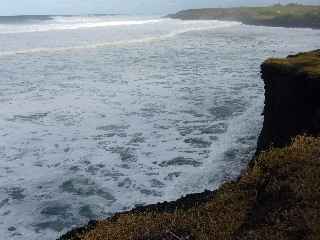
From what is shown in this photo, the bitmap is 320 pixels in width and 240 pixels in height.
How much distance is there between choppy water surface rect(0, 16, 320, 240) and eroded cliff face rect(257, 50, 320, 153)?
154cm

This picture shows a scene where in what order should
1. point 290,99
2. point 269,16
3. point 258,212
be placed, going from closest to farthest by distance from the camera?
point 258,212, point 290,99, point 269,16

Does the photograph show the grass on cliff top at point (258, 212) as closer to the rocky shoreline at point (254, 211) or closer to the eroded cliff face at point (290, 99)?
the rocky shoreline at point (254, 211)

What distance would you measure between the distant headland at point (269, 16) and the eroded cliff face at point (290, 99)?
80.7m

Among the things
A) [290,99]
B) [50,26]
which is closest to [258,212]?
[290,99]

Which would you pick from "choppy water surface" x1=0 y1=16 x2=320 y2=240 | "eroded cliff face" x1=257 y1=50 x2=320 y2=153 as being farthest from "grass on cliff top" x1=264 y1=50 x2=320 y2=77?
"choppy water surface" x1=0 y1=16 x2=320 y2=240

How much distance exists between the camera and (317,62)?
18.4 meters

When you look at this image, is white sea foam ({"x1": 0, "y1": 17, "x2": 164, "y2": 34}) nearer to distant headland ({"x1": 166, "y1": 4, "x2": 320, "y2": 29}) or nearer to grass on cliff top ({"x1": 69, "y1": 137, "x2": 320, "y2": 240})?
distant headland ({"x1": 166, "y1": 4, "x2": 320, "y2": 29})

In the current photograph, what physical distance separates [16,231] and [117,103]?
14.5m

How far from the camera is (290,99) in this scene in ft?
55.0

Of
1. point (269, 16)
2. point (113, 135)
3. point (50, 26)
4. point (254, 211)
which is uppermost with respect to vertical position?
point (269, 16)

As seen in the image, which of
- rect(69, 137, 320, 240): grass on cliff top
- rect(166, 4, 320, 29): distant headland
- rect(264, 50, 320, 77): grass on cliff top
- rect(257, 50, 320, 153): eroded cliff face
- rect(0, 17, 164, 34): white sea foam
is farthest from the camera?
rect(166, 4, 320, 29): distant headland

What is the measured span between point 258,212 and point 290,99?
8.97 meters

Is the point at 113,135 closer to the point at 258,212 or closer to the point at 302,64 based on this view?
the point at 302,64

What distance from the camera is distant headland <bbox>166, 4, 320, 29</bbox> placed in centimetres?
10012
